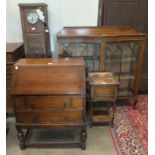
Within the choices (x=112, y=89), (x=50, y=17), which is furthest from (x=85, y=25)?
(x=112, y=89)

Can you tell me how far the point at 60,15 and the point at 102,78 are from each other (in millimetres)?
1035

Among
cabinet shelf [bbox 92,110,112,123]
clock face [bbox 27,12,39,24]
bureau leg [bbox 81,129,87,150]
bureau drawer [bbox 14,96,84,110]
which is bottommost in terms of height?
bureau leg [bbox 81,129,87,150]

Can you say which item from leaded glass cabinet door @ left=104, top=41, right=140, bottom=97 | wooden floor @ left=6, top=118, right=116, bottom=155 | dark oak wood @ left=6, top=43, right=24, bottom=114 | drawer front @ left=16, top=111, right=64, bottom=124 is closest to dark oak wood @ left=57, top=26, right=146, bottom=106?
leaded glass cabinet door @ left=104, top=41, right=140, bottom=97

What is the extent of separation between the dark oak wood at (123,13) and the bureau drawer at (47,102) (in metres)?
1.30

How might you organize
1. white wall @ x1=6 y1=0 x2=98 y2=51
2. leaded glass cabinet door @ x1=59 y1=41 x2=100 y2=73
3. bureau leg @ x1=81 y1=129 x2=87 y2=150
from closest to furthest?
1. bureau leg @ x1=81 y1=129 x2=87 y2=150
2. leaded glass cabinet door @ x1=59 y1=41 x2=100 y2=73
3. white wall @ x1=6 y1=0 x2=98 y2=51

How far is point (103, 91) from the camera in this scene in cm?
213

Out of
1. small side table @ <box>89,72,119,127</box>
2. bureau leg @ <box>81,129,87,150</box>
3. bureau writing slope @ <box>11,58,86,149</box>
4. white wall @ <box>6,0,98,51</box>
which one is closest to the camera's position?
bureau writing slope @ <box>11,58,86,149</box>

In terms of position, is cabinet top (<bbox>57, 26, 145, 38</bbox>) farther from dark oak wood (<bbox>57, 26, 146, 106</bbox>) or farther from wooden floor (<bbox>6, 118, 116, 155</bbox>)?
wooden floor (<bbox>6, 118, 116, 155</bbox>)

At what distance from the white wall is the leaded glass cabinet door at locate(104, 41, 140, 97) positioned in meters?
0.54

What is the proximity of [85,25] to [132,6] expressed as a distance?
0.67 meters

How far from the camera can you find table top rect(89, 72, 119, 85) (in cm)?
211

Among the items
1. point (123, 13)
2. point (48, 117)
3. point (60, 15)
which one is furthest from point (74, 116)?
point (123, 13)

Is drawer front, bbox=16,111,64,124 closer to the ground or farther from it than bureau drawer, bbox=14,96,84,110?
closer to the ground
